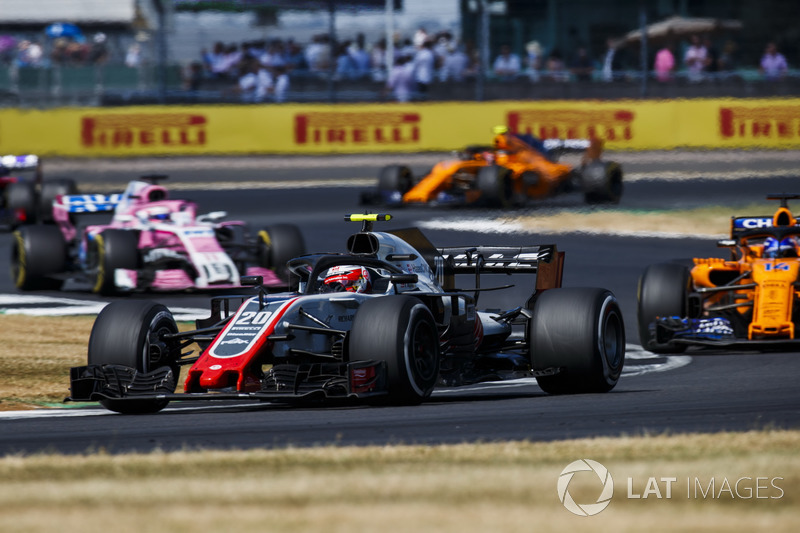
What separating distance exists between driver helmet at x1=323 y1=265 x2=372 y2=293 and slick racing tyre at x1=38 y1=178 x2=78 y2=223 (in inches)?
560

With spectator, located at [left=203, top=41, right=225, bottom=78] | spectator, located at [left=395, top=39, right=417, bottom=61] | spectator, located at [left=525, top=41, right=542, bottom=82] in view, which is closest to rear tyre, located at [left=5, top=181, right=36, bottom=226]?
spectator, located at [left=203, top=41, right=225, bottom=78]

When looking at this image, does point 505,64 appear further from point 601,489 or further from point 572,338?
point 601,489

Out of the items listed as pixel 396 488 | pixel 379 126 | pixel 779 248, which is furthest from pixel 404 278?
pixel 379 126

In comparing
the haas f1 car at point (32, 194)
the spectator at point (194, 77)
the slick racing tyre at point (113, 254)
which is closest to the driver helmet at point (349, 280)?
the slick racing tyre at point (113, 254)

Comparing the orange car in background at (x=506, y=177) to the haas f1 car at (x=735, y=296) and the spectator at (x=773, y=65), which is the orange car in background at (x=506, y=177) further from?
the haas f1 car at (x=735, y=296)

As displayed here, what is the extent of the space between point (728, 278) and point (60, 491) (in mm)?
8899

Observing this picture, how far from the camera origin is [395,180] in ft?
87.6

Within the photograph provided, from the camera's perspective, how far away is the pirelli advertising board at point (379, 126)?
31500mm

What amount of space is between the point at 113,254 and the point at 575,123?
16647 mm

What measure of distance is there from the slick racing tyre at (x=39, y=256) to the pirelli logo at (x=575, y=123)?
15.6 m

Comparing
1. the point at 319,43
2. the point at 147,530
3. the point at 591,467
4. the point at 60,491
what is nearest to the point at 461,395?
the point at 591,467

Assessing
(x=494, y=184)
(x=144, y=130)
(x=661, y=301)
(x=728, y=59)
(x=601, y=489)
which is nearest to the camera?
(x=601, y=489)

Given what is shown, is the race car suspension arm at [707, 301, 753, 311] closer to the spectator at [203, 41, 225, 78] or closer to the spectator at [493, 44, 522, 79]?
the spectator at [493, 44, 522, 79]

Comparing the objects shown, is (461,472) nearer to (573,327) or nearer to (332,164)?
(573,327)
